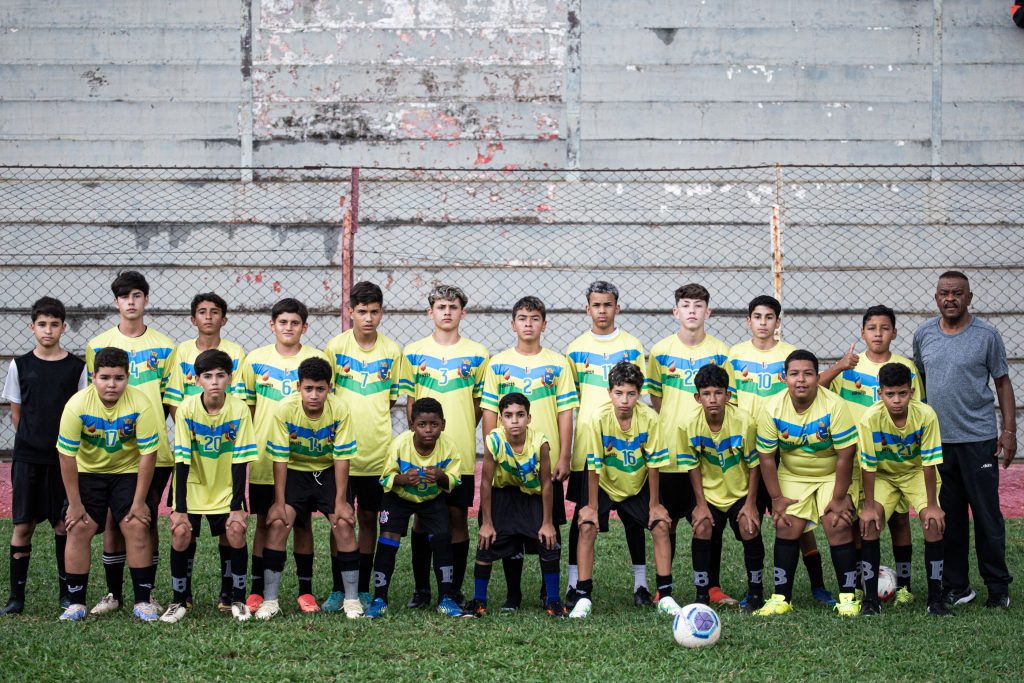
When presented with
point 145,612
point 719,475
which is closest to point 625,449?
point 719,475

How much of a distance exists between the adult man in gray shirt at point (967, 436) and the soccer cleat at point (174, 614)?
400cm

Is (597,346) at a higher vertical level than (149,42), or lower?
lower

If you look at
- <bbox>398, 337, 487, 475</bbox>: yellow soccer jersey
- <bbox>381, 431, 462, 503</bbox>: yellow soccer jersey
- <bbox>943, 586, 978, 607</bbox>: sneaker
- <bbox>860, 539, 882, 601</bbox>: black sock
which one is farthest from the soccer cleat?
<bbox>943, 586, 978, 607</bbox>: sneaker

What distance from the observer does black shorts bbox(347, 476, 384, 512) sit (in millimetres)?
5914

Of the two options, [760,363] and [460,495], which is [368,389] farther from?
[760,363]

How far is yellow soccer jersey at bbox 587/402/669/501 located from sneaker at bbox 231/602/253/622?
188 centimetres

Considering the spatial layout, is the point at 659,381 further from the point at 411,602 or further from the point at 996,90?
the point at 996,90

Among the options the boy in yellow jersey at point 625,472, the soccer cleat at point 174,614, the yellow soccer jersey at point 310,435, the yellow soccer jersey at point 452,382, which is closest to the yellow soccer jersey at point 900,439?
the boy in yellow jersey at point 625,472

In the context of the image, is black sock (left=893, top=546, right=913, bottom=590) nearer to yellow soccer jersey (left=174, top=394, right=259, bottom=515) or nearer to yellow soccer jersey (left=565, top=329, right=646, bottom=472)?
yellow soccer jersey (left=565, top=329, right=646, bottom=472)

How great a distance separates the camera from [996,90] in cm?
1125

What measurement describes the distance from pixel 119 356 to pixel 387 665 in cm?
217

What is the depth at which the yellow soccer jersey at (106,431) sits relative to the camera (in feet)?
17.6

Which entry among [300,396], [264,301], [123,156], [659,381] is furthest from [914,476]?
[123,156]

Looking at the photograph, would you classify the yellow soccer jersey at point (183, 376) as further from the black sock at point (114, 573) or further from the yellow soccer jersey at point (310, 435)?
the black sock at point (114, 573)
